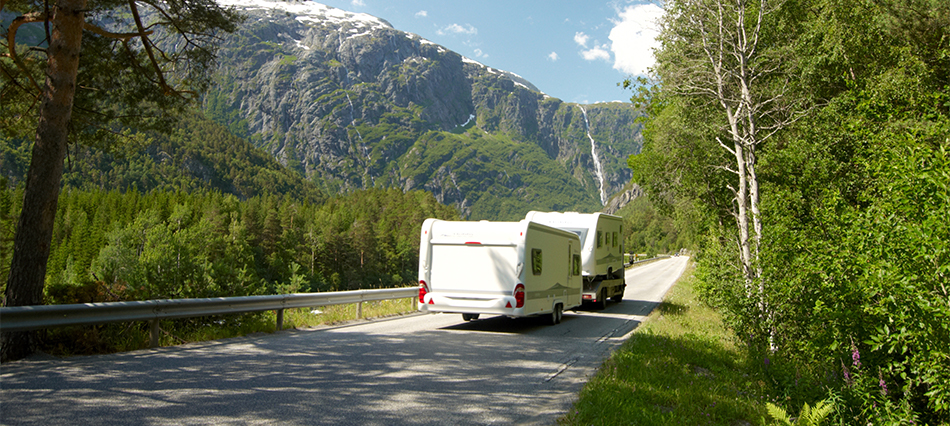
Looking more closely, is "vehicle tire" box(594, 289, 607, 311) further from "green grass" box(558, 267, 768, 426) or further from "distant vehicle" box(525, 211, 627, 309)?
"green grass" box(558, 267, 768, 426)

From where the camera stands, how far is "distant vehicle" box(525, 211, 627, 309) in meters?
16.5

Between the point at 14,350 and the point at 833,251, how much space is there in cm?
983

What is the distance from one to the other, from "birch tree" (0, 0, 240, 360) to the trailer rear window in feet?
24.3

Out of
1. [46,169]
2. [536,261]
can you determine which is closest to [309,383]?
[46,169]

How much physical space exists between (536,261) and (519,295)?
103 cm

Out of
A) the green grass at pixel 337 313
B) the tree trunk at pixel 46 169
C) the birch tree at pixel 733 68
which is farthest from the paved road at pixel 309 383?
the birch tree at pixel 733 68

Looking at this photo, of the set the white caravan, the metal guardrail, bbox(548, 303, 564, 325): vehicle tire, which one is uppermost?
the white caravan

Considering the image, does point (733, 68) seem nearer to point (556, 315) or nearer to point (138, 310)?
point (556, 315)

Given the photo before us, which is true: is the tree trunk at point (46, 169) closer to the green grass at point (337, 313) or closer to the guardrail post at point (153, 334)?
the guardrail post at point (153, 334)

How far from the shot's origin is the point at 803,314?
8016 millimetres

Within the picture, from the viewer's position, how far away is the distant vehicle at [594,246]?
1653 cm

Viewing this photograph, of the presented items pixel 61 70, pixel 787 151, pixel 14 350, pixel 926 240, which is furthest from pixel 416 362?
pixel 787 151

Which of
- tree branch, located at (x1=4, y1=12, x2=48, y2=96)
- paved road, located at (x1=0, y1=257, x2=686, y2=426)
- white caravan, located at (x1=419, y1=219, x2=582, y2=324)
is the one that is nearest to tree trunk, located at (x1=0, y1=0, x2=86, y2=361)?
tree branch, located at (x1=4, y1=12, x2=48, y2=96)

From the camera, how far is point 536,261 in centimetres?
1162
